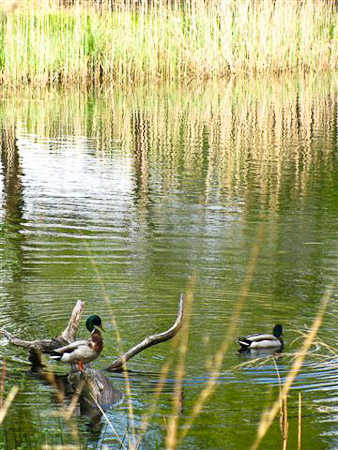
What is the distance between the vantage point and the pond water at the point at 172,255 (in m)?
5.63

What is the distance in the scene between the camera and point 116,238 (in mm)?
9758

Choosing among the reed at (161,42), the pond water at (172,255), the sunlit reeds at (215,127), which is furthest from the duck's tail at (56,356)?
the reed at (161,42)

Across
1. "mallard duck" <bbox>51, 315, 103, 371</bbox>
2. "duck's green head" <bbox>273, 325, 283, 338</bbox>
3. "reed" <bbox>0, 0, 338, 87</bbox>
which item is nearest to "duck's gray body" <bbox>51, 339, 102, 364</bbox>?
"mallard duck" <bbox>51, 315, 103, 371</bbox>

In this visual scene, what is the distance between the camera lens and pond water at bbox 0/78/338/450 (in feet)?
18.5

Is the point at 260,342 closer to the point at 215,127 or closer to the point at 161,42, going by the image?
the point at 215,127

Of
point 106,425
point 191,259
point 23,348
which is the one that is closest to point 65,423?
point 106,425

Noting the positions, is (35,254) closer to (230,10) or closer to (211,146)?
(211,146)

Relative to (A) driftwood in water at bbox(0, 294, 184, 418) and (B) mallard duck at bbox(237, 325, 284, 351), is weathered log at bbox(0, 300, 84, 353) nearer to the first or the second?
(A) driftwood in water at bbox(0, 294, 184, 418)

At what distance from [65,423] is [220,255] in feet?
12.9

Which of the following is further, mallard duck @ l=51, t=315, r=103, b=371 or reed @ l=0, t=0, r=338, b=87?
reed @ l=0, t=0, r=338, b=87

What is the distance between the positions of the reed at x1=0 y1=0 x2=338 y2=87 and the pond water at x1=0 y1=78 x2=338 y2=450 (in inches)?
114

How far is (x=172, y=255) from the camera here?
9086 mm

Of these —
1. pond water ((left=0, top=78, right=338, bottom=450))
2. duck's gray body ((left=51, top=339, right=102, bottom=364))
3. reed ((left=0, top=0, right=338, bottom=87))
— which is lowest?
pond water ((left=0, top=78, right=338, bottom=450))

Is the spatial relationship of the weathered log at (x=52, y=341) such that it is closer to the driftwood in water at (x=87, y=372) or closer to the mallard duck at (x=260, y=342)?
the driftwood in water at (x=87, y=372)
